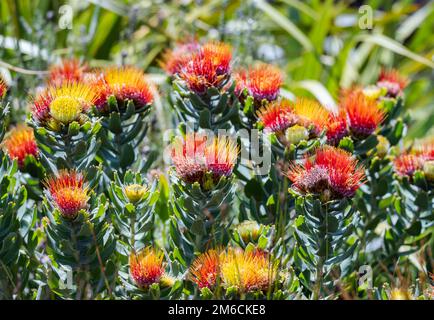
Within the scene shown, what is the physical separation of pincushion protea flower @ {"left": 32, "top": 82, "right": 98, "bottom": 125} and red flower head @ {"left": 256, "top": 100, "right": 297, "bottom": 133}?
19.6 inches

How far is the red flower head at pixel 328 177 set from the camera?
1880 mm

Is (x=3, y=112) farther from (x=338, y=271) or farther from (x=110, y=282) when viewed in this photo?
(x=338, y=271)

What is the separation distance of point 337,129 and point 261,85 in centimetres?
27

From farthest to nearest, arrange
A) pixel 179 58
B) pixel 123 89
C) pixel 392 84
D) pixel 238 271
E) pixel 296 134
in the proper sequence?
1. pixel 392 84
2. pixel 179 58
3. pixel 123 89
4. pixel 296 134
5. pixel 238 271

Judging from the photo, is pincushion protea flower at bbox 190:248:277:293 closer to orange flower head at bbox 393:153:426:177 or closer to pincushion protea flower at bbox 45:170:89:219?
pincushion protea flower at bbox 45:170:89:219

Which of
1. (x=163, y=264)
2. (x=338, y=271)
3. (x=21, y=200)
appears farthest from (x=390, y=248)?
(x=21, y=200)

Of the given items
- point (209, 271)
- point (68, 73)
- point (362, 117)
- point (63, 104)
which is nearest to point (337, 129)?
point (362, 117)

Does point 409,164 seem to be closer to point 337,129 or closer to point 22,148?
point 337,129

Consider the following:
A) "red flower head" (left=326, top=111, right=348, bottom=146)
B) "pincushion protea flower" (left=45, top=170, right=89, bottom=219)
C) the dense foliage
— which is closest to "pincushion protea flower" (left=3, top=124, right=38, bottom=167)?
the dense foliage

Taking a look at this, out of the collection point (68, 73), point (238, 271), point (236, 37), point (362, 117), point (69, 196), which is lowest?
point (238, 271)

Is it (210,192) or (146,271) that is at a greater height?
(210,192)

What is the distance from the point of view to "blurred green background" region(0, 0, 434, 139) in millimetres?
4121

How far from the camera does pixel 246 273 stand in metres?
1.74

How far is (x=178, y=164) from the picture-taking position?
1.90m
